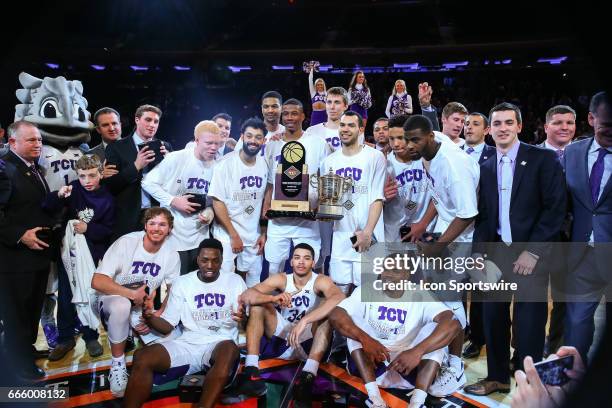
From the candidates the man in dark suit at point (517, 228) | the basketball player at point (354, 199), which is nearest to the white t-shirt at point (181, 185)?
the basketball player at point (354, 199)

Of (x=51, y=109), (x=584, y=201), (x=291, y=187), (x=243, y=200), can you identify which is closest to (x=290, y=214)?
(x=291, y=187)

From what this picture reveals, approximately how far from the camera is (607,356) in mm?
1591

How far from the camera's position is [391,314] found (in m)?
3.06

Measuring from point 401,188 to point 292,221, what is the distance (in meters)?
0.87

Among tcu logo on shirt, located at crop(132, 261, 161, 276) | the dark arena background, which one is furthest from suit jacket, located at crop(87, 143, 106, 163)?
the dark arena background

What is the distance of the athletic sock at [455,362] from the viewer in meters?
3.03

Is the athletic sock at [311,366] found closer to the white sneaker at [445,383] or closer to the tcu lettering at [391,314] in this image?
the tcu lettering at [391,314]

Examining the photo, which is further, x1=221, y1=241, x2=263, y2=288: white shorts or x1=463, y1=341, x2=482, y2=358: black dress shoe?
x1=221, y1=241, x2=263, y2=288: white shorts

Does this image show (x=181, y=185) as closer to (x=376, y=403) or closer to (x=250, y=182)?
(x=250, y=182)

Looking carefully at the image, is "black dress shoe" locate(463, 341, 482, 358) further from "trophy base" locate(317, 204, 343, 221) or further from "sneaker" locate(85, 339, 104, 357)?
"sneaker" locate(85, 339, 104, 357)

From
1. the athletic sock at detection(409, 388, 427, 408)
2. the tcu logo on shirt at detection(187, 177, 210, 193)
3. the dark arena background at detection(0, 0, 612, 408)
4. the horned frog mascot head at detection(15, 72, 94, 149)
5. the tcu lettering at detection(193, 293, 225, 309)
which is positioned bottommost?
the athletic sock at detection(409, 388, 427, 408)

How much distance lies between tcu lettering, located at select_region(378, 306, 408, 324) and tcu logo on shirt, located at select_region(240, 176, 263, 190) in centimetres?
135

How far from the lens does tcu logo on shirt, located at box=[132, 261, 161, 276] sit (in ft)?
10.6

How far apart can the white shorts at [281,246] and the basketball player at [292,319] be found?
0.35 m
